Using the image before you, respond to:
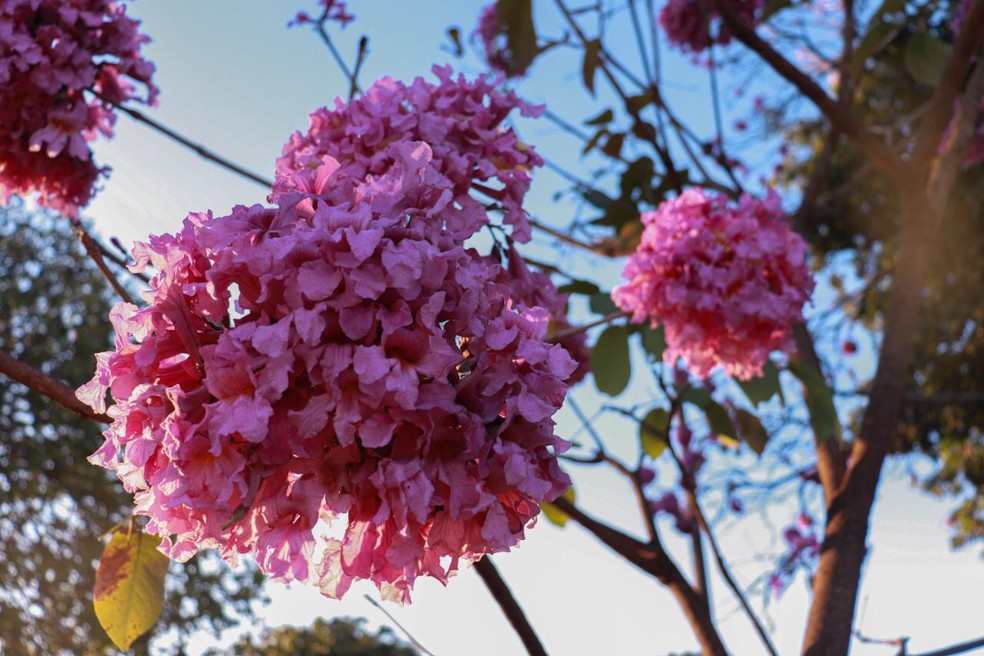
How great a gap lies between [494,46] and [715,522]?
247 centimetres

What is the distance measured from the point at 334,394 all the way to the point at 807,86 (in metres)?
2.22

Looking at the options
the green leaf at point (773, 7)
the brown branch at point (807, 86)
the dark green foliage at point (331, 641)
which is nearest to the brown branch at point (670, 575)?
the brown branch at point (807, 86)

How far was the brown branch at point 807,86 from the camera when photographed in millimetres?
2502

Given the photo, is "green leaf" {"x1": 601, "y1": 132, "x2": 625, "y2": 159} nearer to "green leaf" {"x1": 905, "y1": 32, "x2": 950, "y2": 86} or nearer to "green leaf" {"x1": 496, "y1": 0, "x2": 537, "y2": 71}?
"green leaf" {"x1": 496, "y1": 0, "x2": 537, "y2": 71}

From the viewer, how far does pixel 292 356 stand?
2.55ft

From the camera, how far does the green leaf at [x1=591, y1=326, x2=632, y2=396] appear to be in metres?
2.15

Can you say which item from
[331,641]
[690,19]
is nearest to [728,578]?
[690,19]

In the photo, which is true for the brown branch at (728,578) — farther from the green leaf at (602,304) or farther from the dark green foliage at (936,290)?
the dark green foliage at (936,290)

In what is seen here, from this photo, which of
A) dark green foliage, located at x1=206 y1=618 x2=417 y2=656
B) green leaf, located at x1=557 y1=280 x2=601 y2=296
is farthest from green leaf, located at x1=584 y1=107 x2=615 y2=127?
dark green foliage, located at x1=206 y1=618 x2=417 y2=656

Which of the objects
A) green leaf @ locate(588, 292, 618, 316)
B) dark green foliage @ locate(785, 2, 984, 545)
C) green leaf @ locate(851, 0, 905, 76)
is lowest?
green leaf @ locate(588, 292, 618, 316)

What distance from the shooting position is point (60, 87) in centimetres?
170

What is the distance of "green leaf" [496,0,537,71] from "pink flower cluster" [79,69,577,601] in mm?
1675

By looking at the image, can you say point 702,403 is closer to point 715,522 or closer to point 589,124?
point 589,124

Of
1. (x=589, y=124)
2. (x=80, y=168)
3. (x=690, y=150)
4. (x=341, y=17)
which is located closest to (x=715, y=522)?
(x=690, y=150)
